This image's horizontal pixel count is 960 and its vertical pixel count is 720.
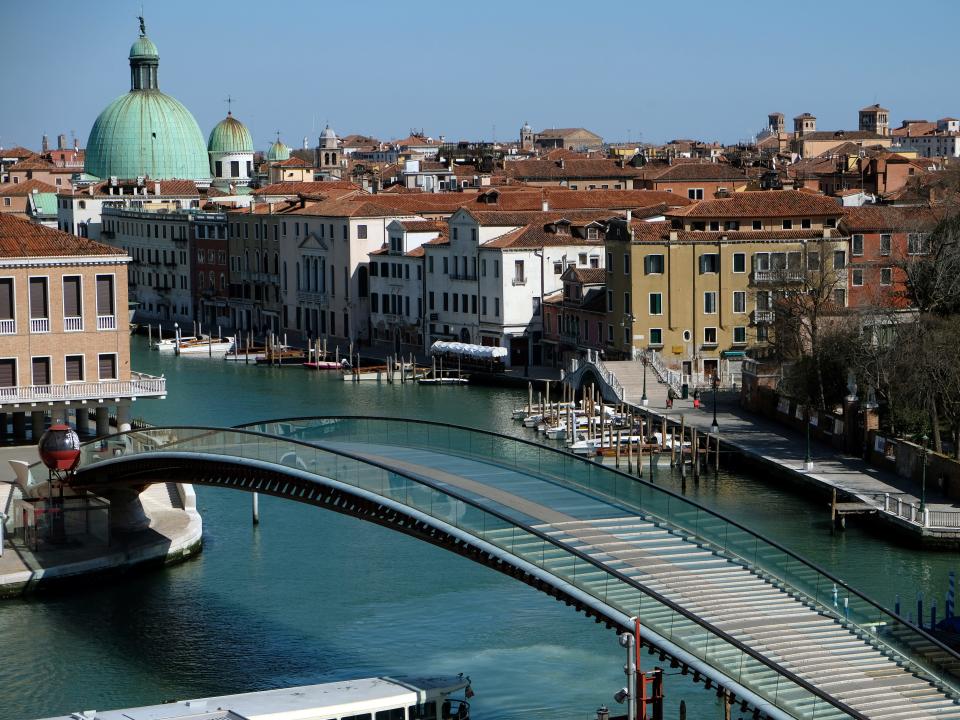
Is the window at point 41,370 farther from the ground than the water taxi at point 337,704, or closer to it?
farther from the ground

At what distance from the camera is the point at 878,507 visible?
24297 millimetres

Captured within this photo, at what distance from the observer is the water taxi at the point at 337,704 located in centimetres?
1490

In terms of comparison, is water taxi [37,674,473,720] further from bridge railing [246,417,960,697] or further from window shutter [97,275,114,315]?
window shutter [97,275,114,315]

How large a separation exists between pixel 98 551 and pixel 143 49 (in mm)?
54924

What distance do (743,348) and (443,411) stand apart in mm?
6202

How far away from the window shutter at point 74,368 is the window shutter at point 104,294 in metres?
0.71

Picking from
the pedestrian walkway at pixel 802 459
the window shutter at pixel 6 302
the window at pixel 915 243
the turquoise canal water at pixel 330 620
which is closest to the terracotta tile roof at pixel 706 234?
the pedestrian walkway at pixel 802 459

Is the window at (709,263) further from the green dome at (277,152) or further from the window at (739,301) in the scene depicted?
the green dome at (277,152)

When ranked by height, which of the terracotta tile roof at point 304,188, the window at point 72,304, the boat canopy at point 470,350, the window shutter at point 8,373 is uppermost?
the terracotta tile roof at point 304,188

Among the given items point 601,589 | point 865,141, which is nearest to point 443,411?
point 601,589

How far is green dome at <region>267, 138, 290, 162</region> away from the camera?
91.9m

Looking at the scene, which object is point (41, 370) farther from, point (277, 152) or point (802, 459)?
point (277, 152)

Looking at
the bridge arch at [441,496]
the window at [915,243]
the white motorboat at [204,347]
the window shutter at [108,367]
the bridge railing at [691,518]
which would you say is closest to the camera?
the bridge arch at [441,496]

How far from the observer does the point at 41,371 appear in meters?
26.3
